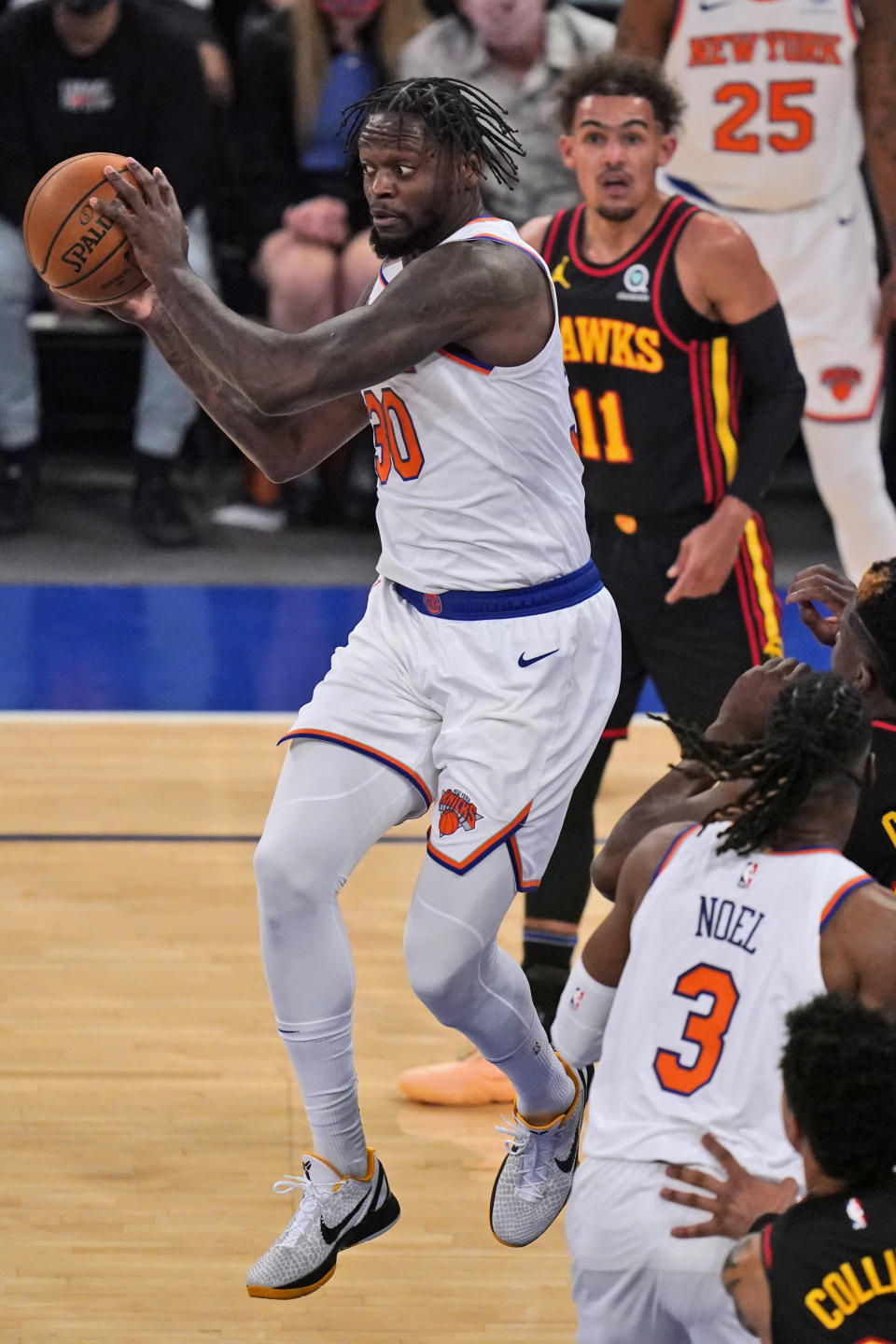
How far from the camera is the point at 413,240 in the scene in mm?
3299

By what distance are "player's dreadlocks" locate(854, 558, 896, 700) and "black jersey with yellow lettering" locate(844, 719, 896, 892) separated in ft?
0.30

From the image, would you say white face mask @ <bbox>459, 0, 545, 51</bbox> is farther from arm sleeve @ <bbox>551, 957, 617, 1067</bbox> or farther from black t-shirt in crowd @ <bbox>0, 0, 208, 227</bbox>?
arm sleeve @ <bbox>551, 957, 617, 1067</bbox>

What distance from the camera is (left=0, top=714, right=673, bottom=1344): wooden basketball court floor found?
3.42 m

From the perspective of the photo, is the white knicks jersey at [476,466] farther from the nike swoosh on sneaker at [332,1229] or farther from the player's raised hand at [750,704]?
the nike swoosh on sneaker at [332,1229]

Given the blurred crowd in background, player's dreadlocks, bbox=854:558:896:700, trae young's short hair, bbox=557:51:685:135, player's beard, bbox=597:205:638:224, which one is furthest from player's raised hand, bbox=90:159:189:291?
the blurred crowd in background

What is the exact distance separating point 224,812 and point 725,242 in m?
2.35

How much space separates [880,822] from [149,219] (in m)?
1.47

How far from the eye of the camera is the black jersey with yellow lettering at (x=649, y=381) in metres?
4.56

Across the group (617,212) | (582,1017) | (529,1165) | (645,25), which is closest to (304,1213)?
(529,1165)

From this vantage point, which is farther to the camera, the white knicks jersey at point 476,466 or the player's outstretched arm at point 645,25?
the player's outstretched arm at point 645,25

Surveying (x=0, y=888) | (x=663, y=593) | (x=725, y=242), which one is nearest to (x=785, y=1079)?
(x=663, y=593)

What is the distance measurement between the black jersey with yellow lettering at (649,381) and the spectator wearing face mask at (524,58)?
13.3ft

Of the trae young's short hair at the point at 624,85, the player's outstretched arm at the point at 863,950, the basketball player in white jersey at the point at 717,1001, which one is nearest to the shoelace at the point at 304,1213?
the basketball player in white jersey at the point at 717,1001

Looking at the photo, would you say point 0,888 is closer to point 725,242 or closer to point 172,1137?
point 172,1137
